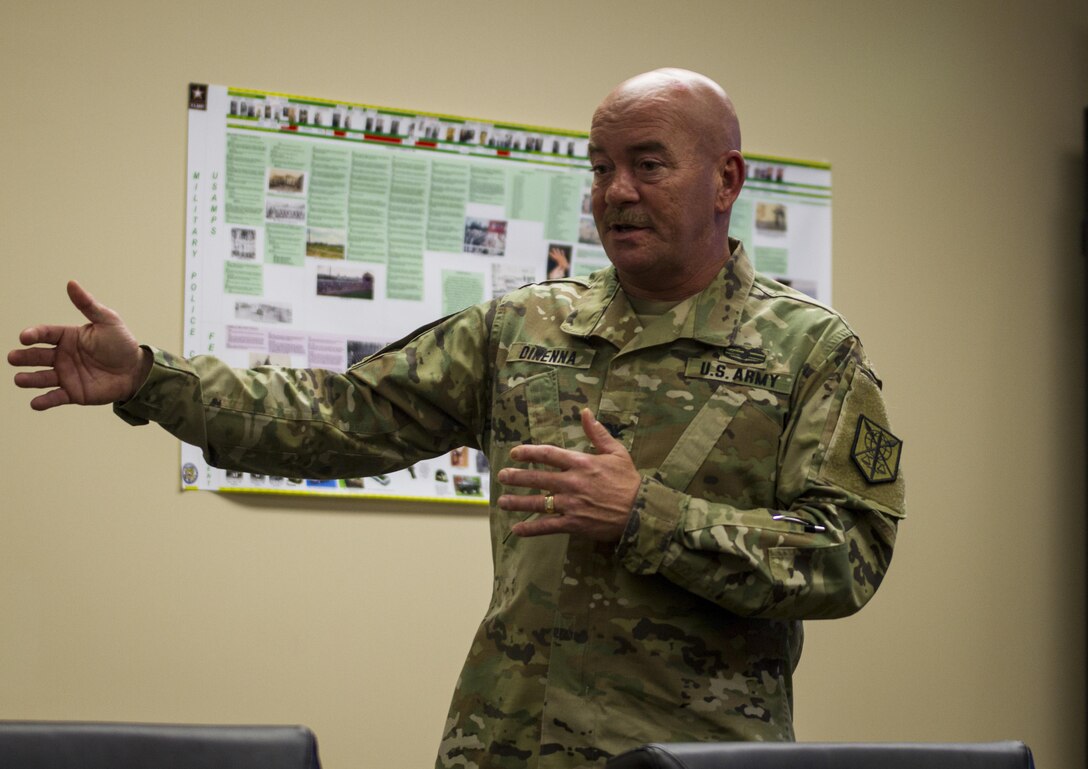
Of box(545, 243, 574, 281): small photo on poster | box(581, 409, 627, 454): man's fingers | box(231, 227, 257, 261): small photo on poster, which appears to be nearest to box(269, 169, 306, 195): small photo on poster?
box(231, 227, 257, 261): small photo on poster

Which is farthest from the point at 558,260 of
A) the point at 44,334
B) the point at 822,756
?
the point at 822,756

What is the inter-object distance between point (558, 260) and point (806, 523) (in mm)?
1597

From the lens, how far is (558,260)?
3125 millimetres

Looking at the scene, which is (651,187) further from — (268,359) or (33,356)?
(268,359)

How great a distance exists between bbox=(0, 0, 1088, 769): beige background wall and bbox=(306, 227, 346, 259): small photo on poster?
28 cm

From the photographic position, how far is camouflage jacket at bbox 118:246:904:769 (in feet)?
5.32

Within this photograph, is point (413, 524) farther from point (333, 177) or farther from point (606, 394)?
point (606, 394)

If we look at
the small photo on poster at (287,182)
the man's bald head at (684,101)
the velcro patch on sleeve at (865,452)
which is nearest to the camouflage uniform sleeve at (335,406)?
the man's bald head at (684,101)

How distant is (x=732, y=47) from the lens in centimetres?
334

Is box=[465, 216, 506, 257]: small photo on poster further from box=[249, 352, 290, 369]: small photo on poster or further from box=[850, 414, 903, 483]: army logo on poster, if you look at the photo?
box=[850, 414, 903, 483]: army logo on poster

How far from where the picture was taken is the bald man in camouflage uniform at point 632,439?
1609mm

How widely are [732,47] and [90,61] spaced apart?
158 centimetres

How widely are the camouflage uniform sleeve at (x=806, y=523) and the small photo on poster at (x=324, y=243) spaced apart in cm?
146

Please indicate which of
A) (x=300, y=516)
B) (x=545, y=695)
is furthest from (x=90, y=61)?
(x=545, y=695)
